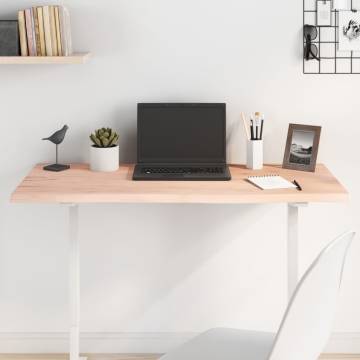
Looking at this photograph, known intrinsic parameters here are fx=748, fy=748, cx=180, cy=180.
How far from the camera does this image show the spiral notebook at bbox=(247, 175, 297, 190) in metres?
2.70

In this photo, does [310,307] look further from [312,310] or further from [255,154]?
[255,154]

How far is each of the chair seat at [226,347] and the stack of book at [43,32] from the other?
1.23 meters

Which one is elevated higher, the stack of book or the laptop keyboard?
the stack of book

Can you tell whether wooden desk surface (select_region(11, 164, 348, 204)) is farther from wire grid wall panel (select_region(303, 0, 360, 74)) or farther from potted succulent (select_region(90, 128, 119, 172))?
wire grid wall panel (select_region(303, 0, 360, 74))

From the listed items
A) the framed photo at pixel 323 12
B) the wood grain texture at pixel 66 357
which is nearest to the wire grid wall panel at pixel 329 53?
the framed photo at pixel 323 12

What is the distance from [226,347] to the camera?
90.5 inches

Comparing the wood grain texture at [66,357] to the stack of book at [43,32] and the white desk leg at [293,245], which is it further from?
the stack of book at [43,32]

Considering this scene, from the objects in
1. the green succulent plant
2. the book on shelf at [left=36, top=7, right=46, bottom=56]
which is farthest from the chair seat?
the book on shelf at [left=36, top=7, right=46, bottom=56]

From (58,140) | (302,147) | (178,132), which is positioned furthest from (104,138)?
(302,147)

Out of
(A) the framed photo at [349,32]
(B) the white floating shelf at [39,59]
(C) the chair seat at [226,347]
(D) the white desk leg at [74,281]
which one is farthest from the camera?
(A) the framed photo at [349,32]

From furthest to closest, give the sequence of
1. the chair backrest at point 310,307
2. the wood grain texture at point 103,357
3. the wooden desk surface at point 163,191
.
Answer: the wood grain texture at point 103,357, the wooden desk surface at point 163,191, the chair backrest at point 310,307

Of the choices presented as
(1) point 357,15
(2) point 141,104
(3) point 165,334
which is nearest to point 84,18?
(2) point 141,104

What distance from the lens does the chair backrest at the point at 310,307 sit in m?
1.80

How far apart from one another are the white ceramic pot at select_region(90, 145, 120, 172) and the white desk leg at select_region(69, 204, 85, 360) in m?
0.18
